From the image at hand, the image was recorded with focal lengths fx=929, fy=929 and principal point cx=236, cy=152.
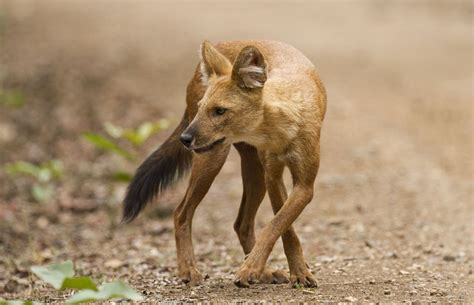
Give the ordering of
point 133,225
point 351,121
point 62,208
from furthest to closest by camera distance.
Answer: point 351,121 < point 62,208 < point 133,225

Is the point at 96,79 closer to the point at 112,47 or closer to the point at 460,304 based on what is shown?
the point at 112,47

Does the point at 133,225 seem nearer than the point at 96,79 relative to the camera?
Yes

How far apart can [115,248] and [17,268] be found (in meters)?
1.22

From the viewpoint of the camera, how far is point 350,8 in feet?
73.6

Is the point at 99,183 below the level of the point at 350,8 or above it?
below

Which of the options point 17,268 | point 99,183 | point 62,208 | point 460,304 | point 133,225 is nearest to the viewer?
point 460,304

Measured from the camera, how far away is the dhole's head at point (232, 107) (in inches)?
227

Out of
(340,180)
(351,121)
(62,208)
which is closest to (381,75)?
(351,121)

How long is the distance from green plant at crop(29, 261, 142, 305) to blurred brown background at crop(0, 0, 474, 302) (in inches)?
42.5

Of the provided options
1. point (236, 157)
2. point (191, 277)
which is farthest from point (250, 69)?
point (236, 157)

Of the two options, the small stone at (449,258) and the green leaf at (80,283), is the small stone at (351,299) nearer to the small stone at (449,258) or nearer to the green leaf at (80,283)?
the green leaf at (80,283)

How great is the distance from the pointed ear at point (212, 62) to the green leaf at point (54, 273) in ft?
5.48

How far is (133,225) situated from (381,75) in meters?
7.19

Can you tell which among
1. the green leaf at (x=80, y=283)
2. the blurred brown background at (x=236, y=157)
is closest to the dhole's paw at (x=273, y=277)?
the blurred brown background at (x=236, y=157)
